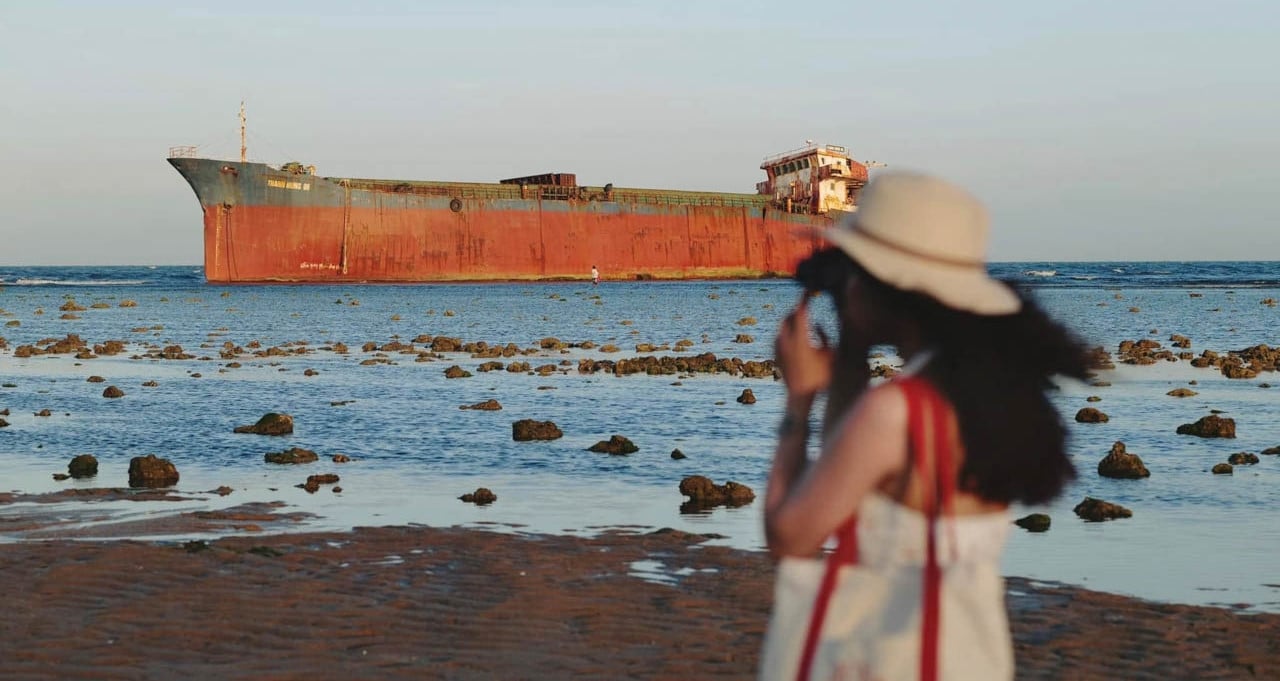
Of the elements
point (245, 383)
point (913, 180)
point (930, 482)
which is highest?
point (913, 180)

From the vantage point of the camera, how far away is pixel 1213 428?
57.9 feet

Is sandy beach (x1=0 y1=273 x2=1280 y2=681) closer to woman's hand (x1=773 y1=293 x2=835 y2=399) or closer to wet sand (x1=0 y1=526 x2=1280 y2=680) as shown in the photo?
wet sand (x1=0 y1=526 x2=1280 y2=680)

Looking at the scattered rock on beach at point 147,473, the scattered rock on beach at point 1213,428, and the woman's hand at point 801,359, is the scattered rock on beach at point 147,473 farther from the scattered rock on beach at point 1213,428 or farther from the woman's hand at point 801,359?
the scattered rock on beach at point 1213,428

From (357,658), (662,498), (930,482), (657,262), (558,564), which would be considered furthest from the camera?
(657,262)

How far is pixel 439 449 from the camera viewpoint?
1659cm

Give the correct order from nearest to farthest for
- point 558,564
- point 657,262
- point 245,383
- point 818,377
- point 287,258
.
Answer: point 818,377 < point 558,564 < point 245,383 < point 287,258 < point 657,262

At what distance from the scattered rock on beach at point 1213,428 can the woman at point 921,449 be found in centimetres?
1595

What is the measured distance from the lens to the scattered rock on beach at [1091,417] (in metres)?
19.6

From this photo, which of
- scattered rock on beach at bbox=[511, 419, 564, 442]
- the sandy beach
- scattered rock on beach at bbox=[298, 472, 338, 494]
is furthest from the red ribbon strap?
scattered rock on beach at bbox=[511, 419, 564, 442]

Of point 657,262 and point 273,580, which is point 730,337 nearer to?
point 273,580

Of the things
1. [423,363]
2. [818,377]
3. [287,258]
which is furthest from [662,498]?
[287,258]

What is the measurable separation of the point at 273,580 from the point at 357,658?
2.06 m

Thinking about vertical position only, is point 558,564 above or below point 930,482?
below

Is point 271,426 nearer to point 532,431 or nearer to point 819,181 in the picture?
point 532,431
